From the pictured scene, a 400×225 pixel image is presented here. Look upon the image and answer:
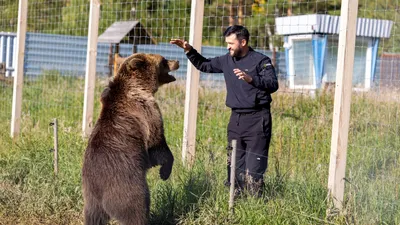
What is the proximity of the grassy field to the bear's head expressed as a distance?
51.6 inches

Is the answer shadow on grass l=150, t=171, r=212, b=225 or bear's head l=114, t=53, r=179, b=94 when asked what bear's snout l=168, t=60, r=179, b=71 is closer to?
bear's head l=114, t=53, r=179, b=94

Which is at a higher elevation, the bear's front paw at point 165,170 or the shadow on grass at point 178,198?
the bear's front paw at point 165,170

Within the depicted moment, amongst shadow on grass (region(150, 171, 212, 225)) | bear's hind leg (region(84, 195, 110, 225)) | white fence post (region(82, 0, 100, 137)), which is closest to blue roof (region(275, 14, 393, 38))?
white fence post (region(82, 0, 100, 137))

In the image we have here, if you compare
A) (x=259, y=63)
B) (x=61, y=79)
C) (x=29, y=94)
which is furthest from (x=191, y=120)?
(x=61, y=79)

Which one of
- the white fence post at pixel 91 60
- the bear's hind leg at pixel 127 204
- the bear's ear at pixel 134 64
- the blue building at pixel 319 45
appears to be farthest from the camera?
the blue building at pixel 319 45

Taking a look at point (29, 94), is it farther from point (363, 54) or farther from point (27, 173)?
point (363, 54)

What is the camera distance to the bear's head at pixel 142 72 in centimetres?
651

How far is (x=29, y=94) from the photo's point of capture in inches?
605

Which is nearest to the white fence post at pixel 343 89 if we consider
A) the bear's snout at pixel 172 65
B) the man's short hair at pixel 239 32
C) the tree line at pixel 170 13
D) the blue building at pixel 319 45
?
the man's short hair at pixel 239 32

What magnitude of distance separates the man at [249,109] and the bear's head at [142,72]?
0.59 metres

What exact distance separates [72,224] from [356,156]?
3.51 metres

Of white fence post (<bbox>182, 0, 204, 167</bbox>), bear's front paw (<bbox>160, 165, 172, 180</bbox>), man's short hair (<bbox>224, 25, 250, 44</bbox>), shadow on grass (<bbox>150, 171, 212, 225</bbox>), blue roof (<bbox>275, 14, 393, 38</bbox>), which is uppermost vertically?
blue roof (<bbox>275, 14, 393, 38</bbox>)

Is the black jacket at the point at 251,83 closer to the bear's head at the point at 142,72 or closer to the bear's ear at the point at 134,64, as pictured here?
the bear's head at the point at 142,72

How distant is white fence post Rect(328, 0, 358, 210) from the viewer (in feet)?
20.9
